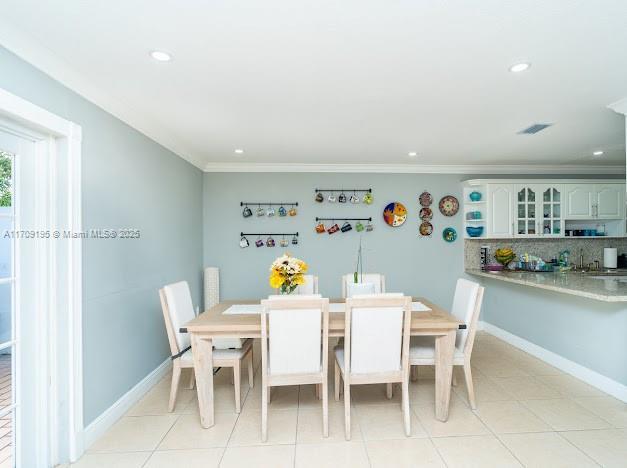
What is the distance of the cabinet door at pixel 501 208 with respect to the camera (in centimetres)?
474

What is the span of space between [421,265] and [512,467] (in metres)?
3.07

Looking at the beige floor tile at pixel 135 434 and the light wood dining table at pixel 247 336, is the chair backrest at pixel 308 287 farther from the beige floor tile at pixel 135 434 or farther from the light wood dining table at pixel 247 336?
the beige floor tile at pixel 135 434

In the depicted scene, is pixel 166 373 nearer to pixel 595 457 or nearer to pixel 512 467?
pixel 512 467

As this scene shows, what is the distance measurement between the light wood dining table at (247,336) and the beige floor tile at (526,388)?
34.0 inches

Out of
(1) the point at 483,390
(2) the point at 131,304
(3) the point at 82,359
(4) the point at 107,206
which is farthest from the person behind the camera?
(1) the point at 483,390

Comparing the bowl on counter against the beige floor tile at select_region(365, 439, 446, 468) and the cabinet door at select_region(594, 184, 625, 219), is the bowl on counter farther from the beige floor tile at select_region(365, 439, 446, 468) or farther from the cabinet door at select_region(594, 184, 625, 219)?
the beige floor tile at select_region(365, 439, 446, 468)

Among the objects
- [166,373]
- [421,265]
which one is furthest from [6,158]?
[421,265]

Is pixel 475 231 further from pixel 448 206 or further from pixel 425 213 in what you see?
pixel 425 213

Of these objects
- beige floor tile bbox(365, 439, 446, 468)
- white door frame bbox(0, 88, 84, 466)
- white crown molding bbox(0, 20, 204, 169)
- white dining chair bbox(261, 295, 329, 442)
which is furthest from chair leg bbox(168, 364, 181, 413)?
white crown molding bbox(0, 20, 204, 169)

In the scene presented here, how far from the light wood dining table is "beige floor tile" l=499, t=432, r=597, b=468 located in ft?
1.45

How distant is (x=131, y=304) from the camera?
9.23 ft

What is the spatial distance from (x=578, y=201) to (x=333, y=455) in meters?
4.62

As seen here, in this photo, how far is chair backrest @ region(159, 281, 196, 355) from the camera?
2.62 m

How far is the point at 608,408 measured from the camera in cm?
267
